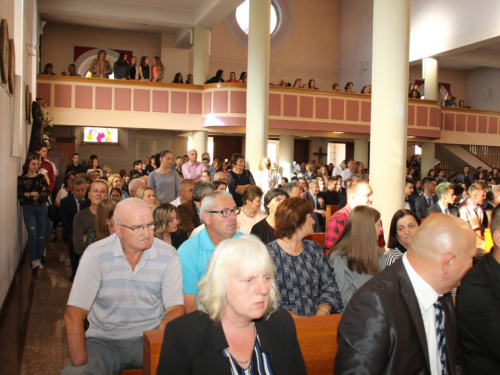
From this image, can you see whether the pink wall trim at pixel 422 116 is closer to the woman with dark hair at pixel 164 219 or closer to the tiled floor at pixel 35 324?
the tiled floor at pixel 35 324

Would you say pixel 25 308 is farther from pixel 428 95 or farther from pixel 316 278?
pixel 428 95

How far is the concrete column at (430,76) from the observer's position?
19172 mm

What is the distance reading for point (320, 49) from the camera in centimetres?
2408

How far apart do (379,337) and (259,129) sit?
11813 mm

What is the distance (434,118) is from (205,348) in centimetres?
1825

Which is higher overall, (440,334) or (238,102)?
(238,102)

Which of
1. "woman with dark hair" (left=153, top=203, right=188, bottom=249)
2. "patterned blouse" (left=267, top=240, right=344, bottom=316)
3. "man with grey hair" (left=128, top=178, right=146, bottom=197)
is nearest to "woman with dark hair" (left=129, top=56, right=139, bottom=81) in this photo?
"man with grey hair" (left=128, top=178, right=146, bottom=197)

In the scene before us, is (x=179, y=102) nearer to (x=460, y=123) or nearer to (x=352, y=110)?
(x=352, y=110)

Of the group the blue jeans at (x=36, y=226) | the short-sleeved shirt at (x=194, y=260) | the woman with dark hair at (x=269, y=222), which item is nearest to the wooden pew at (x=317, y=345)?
the short-sleeved shirt at (x=194, y=260)

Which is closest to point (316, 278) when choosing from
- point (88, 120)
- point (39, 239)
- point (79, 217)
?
point (79, 217)

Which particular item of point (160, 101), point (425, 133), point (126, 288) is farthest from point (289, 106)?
point (126, 288)

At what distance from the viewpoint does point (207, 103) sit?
16156mm

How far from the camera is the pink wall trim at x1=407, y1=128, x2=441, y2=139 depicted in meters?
18.3

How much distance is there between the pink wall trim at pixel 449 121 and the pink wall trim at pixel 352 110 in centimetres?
412
